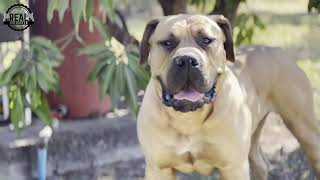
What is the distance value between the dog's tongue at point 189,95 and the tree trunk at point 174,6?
5.43 feet

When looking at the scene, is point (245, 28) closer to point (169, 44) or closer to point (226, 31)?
point (226, 31)

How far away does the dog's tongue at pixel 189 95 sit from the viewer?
3545mm

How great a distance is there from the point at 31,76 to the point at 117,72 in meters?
0.43

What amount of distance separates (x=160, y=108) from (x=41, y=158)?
1.50 metres

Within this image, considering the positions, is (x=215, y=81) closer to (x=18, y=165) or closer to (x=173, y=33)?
(x=173, y=33)

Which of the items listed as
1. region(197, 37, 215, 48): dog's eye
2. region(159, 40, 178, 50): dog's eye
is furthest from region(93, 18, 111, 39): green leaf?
region(197, 37, 215, 48): dog's eye

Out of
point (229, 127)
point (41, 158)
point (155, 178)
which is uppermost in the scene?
point (229, 127)

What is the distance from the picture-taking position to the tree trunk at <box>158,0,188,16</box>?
5148 mm

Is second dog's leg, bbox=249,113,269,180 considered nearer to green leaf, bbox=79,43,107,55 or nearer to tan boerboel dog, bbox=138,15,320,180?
tan boerboel dog, bbox=138,15,320,180

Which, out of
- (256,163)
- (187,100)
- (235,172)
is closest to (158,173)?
(235,172)

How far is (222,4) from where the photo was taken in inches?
205

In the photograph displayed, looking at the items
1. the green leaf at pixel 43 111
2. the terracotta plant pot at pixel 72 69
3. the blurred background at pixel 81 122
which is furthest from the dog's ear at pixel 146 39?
the terracotta plant pot at pixel 72 69

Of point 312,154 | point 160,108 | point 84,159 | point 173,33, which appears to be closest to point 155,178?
point 160,108

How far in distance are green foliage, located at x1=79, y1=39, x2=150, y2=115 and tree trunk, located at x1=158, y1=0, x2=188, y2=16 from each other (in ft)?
2.84
